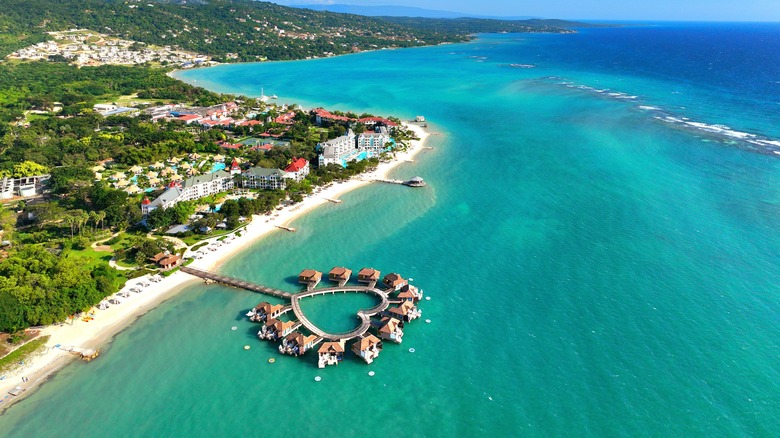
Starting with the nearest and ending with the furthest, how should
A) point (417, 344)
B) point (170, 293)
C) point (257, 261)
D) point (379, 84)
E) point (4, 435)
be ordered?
point (4, 435)
point (417, 344)
point (170, 293)
point (257, 261)
point (379, 84)

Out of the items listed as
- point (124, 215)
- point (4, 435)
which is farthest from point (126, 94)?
point (4, 435)

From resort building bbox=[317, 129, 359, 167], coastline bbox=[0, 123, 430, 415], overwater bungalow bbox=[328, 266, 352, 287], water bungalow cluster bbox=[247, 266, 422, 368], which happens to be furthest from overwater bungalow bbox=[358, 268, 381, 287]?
resort building bbox=[317, 129, 359, 167]

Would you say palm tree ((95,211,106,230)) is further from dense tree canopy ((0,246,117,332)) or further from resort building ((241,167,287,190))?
resort building ((241,167,287,190))

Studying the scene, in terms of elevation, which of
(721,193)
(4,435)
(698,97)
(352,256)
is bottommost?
(4,435)

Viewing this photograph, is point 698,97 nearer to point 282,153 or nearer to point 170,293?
point 282,153

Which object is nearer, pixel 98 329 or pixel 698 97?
pixel 98 329

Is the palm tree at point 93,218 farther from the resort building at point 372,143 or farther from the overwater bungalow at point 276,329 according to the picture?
the resort building at point 372,143
